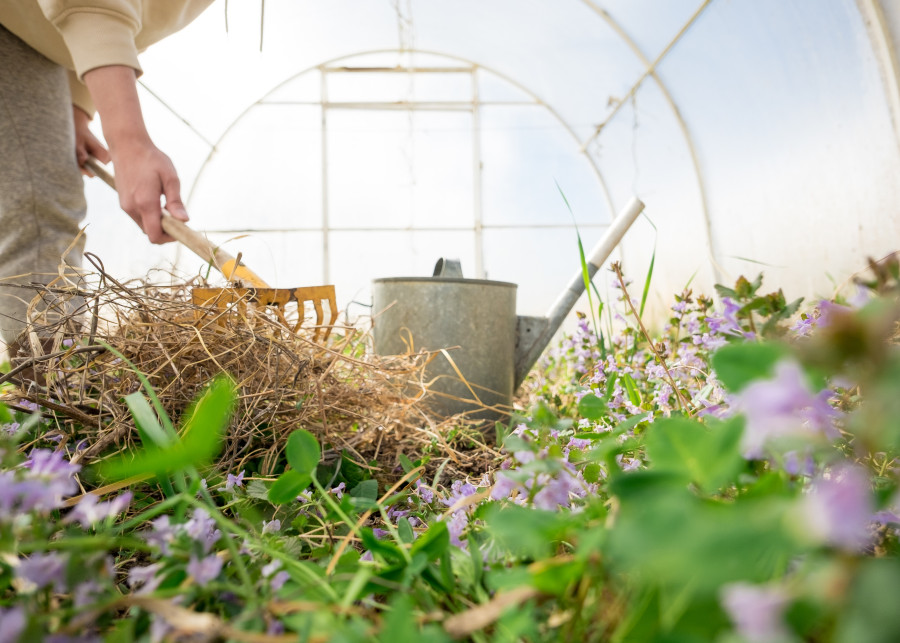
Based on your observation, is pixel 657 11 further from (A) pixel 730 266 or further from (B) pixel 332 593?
(B) pixel 332 593

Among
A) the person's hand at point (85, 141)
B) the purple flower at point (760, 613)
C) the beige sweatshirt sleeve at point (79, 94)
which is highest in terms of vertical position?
the beige sweatshirt sleeve at point (79, 94)

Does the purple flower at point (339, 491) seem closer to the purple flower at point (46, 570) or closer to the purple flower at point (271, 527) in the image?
the purple flower at point (271, 527)

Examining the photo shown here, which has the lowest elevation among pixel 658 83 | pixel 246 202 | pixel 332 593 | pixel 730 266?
pixel 332 593

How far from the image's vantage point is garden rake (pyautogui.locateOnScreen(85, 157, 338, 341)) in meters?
0.83

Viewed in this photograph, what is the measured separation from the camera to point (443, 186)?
5.24 meters

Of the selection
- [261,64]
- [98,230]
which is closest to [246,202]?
[261,64]

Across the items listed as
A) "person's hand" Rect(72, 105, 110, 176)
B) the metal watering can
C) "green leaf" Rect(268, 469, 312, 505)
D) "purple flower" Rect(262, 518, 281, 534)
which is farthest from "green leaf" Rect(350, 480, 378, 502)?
"person's hand" Rect(72, 105, 110, 176)

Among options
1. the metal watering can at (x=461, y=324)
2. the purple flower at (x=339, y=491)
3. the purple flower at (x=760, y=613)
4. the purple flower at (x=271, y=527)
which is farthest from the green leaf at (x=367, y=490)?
the metal watering can at (x=461, y=324)

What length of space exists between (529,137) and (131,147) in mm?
4572

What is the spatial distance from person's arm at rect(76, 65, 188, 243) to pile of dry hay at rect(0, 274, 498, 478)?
0.81ft

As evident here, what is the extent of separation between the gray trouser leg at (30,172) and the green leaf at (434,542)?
3.40 ft

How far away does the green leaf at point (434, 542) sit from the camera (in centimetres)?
28

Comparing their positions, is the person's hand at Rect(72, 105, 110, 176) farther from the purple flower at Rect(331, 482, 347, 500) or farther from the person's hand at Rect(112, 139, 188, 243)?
the purple flower at Rect(331, 482, 347, 500)

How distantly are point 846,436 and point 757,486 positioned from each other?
29 cm
